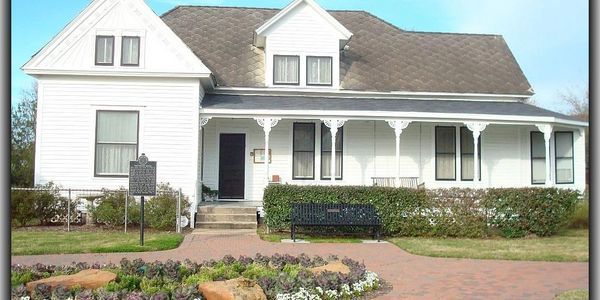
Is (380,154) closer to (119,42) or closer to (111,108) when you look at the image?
(111,108)

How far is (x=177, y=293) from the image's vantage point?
688 centimetres

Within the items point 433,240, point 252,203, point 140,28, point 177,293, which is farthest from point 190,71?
point 177,293

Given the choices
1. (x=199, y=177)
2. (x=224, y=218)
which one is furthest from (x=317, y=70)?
(x=224, y=218)

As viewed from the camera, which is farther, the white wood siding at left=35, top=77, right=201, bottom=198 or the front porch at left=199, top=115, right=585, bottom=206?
the front porch at left=199, top=115, right=585, bottom=206

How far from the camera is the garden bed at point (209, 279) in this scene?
707 cm

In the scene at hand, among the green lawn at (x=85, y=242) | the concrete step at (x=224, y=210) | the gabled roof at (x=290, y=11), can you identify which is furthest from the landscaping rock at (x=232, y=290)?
the gabled roof at (x=290, y=11)

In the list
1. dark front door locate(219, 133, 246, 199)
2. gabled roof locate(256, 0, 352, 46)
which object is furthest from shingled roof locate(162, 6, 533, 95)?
dark front door locate(219, 133, 246, 199)

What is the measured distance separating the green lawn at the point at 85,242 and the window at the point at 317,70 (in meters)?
8.73

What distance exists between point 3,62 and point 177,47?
1536 cm

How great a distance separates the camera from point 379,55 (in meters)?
23.4

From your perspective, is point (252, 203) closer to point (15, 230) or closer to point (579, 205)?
point (15, 230)

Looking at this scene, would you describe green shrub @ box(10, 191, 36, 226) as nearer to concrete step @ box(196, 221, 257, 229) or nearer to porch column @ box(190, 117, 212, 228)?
porch column @ box(190, 117, 212, 228)

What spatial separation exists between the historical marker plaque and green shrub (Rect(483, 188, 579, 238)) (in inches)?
368

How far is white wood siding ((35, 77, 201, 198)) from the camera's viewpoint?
17.3 meters
